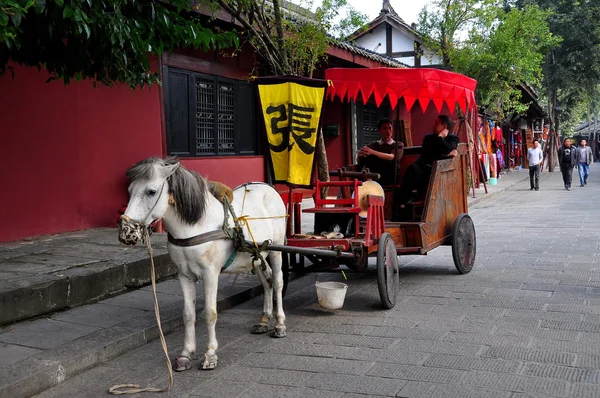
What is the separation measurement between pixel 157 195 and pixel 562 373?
3.10 metres

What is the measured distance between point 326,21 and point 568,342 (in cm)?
743

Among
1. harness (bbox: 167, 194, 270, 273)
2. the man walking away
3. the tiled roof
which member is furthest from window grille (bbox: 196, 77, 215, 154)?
the man walking away

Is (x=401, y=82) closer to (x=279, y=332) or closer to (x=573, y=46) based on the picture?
(x=279, y=332)

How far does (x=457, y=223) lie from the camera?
7.82 metres

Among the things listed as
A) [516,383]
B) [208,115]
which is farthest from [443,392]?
[208,115]

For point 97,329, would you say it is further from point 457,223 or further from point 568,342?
point 457,223

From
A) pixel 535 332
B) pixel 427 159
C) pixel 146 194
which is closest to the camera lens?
pixel 146 194

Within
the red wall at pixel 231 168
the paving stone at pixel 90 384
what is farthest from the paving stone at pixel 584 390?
the red wall at pixel 231 168

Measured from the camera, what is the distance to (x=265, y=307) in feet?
19.0

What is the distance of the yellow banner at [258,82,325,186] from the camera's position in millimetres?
6062

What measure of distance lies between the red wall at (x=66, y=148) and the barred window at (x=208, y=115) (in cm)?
64

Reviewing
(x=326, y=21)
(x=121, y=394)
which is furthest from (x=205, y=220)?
(x=326, y=21)

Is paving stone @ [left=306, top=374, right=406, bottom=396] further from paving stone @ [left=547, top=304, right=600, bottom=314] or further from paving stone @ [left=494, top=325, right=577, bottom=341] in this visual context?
paving stone @ [left=547, top=304, right=600, bottom=314]

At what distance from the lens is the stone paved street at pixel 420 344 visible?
423 cm
